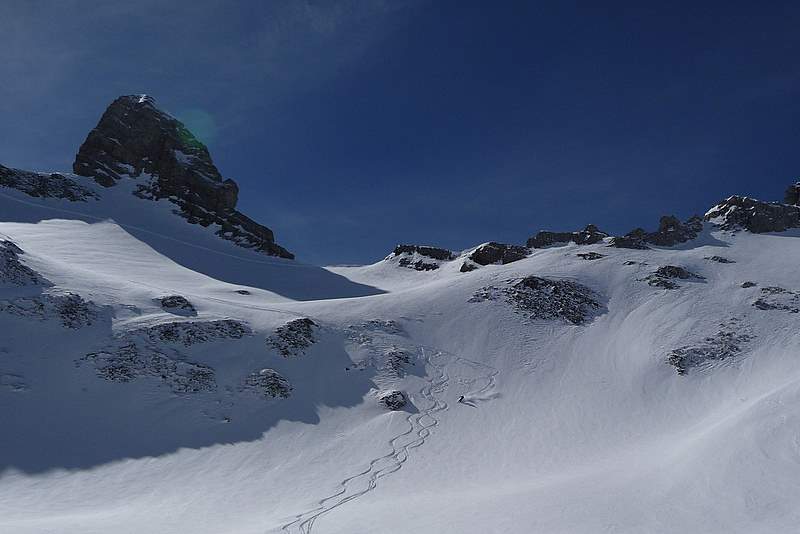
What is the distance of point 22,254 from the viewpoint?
32.0 m

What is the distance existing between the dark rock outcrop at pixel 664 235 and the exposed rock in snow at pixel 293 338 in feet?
129

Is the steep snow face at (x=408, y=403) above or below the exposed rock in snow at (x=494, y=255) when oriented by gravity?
below

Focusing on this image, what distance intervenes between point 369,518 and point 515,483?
6470 millimetres

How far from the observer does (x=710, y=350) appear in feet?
99.5

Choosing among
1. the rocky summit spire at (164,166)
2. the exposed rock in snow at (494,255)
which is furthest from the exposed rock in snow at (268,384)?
the rocky summit spire at (164,166)

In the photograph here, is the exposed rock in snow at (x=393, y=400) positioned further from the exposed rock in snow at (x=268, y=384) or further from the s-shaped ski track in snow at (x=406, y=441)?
the exposed rock in snow at (x=268, y=384)

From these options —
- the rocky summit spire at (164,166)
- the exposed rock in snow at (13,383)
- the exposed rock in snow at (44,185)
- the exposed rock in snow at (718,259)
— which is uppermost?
the rocky summit spire at (164,166)

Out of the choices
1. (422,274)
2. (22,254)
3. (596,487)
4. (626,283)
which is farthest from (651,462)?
(422,274)

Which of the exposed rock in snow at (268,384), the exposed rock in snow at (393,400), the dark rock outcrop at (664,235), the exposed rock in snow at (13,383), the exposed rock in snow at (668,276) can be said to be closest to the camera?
the exposed rock in snow at (13,383)

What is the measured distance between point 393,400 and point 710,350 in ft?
67.2

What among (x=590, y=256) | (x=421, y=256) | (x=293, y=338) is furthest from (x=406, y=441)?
(x=421, y=256)

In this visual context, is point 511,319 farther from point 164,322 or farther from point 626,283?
point 164,322

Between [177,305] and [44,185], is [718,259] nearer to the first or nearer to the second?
[177,305]

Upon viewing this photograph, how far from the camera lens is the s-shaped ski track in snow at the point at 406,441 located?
603 inches
